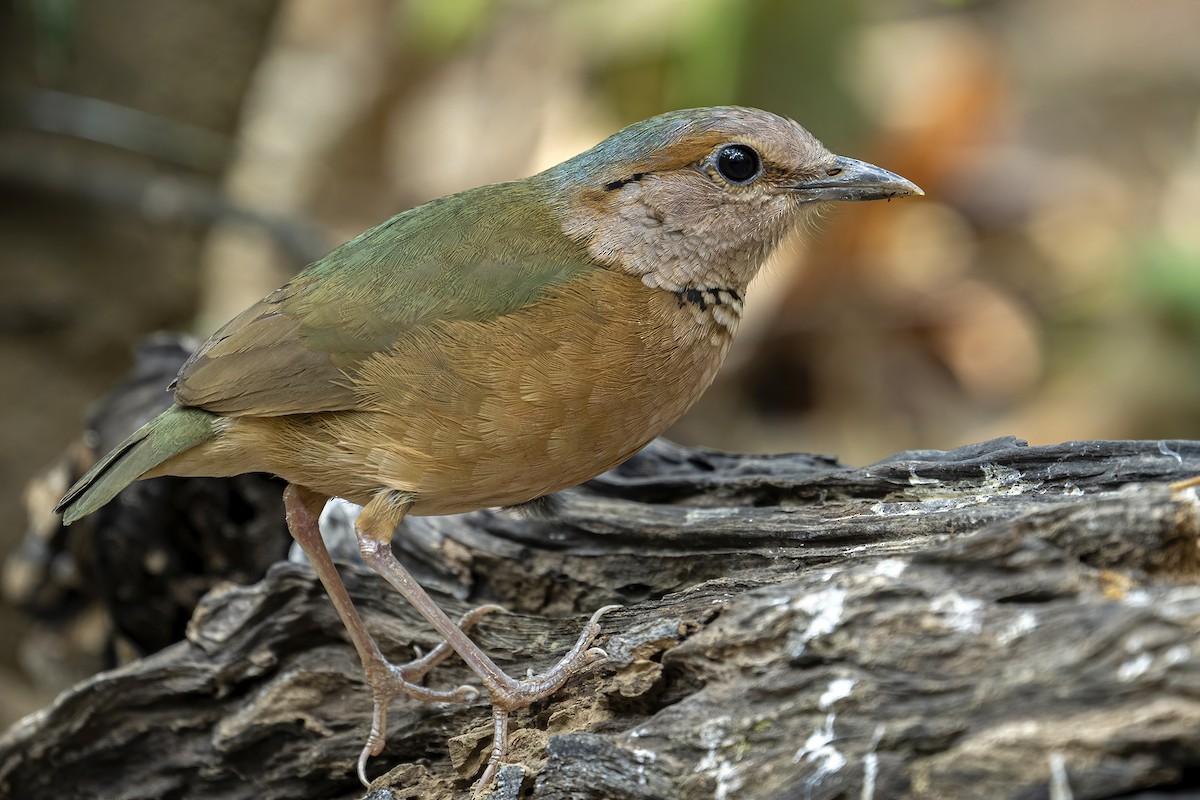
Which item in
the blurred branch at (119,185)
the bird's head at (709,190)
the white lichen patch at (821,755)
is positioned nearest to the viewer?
the white lichen patch at (821,755)

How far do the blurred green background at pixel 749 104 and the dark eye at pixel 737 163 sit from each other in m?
0.44

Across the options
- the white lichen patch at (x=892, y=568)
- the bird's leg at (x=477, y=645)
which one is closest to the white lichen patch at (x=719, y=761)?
the white lichen patch at (x=892, y=568)

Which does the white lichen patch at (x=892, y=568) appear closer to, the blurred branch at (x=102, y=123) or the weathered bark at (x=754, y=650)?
the weathered bark at (x=754, y=650)

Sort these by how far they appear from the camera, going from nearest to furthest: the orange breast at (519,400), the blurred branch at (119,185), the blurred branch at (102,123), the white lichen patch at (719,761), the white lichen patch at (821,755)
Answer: the white lichen patch at (821,755) < the white lichen patch at (719,761) < the orange breast at (519,400) < the blurred branch at (119,185) < the blurred branch at (102,123)

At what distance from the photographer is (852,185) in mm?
4113

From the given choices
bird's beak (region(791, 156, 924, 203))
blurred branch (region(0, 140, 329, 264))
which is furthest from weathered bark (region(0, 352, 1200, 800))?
blurred branch (region(0, 140, 329, 264))

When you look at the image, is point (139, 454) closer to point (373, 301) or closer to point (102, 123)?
point (373, 301)

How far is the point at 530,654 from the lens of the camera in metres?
3.89

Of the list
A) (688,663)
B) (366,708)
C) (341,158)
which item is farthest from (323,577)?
(341,158)

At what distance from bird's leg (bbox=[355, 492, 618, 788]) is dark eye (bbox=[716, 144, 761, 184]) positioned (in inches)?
56.9

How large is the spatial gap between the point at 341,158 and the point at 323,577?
29.0ft

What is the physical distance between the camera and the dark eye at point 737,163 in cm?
407

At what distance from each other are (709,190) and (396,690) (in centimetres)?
188

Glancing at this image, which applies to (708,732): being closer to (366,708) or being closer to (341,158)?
(366,708)
